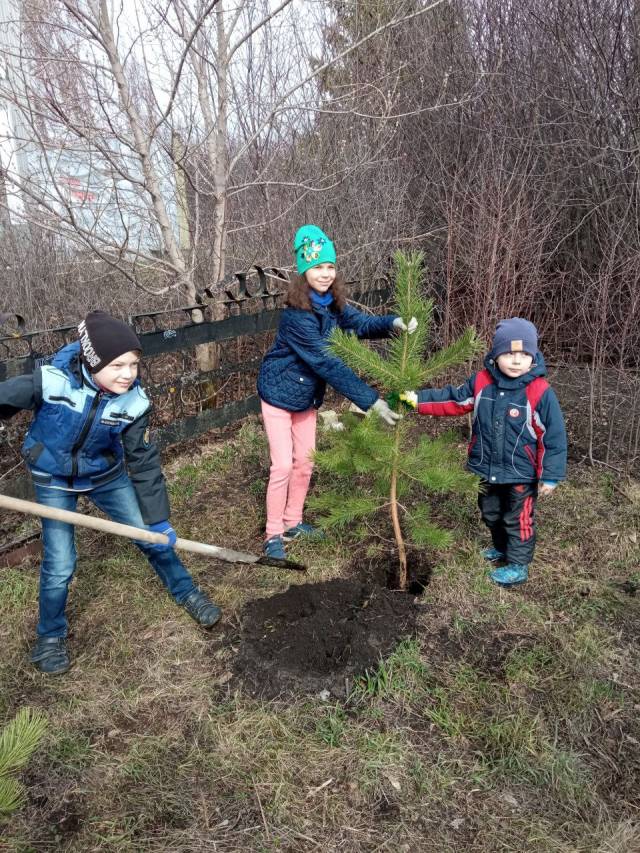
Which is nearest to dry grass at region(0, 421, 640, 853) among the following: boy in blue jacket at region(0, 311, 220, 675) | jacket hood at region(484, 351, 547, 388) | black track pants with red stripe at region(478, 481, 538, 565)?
black track pants with red stripe at region(478, 481, 538, 565)

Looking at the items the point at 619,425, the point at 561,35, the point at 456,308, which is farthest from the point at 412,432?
the point at 561,35

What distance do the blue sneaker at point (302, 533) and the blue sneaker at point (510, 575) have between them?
100cm

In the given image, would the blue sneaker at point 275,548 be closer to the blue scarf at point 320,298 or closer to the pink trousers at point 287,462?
the pink trousers at point 287,462

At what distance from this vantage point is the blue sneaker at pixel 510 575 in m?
3.03

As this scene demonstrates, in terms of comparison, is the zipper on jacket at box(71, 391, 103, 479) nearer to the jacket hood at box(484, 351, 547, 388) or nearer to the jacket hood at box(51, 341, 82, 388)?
the jacket hood at box(51, 341, 82, 388)

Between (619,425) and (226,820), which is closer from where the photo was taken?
(226,820)

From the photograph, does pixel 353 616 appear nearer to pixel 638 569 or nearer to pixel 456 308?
pixel 638 569

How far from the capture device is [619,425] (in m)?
4.85

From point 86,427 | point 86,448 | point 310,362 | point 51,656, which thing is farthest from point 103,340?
point 51,656

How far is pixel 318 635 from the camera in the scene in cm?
255

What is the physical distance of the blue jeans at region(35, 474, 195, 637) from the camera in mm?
2508

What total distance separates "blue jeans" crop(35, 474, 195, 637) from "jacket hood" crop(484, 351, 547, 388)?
1.81 metres

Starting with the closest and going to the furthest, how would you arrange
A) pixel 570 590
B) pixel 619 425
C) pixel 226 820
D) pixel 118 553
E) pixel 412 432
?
1. pixel 226 820
2. pixel 570 590
3. pixel 118 553
4. pixel 619 425
5. pixel 412 432

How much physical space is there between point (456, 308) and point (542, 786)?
4.22m
